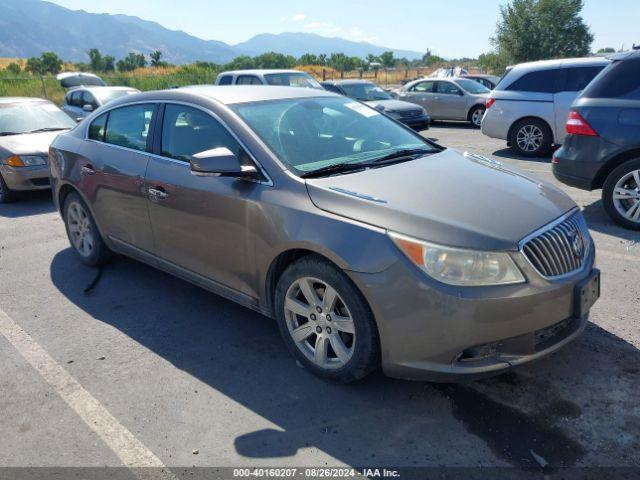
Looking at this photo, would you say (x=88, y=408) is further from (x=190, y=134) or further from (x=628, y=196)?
(x=628, y=196)

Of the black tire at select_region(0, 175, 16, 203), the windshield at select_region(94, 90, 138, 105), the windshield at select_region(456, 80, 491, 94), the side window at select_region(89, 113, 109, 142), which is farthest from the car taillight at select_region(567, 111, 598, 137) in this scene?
the windshield at select_region(456, 80, 491, 94)

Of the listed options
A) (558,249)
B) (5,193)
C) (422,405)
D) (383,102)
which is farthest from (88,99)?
(558,249)

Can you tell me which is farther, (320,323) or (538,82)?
(538,82)

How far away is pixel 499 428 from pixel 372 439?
647 millimetres

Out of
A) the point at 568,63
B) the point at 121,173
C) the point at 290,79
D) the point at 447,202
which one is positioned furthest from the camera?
the point at 290,79

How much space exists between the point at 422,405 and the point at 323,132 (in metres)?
1.90

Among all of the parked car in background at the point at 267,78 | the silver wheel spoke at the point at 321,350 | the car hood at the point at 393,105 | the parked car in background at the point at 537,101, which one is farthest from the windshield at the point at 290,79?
the silver wheel spoke at the point at 321,350

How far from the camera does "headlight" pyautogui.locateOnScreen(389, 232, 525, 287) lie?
252cm

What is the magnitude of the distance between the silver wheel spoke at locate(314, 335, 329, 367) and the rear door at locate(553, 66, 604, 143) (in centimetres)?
827

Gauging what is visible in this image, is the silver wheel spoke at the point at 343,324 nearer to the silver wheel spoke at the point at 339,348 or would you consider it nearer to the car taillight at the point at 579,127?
the silver wheel spoke at the point at 339,348

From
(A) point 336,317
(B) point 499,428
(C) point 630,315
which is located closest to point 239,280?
(A) point 336,317

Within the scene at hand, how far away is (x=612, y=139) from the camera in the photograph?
5.50m

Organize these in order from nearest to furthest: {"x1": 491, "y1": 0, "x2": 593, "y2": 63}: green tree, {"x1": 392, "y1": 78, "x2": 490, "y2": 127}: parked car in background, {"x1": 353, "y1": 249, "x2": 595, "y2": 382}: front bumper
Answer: {"x1": 353, "y1": 249, "x2": 595, "y2": 382}: front bumper → {"x1": 392, "y1": 78, "x2": 490, "y2": 127}: parked car in background → {"x1": 491, "y1": 0, "x2": 593, "y2": 63}: green tree

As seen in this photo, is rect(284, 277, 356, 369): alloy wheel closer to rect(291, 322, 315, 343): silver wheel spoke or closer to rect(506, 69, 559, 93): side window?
rect(291, 322, 315, 343): silver wheel spoke
